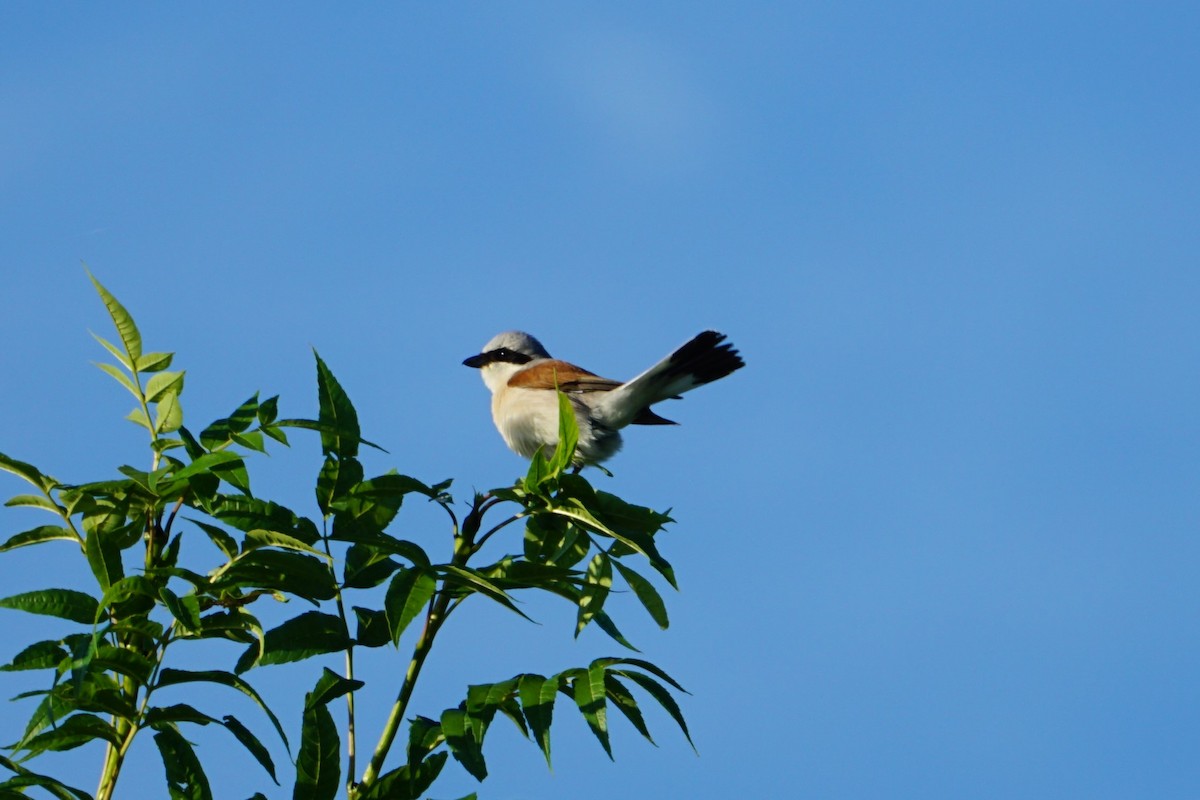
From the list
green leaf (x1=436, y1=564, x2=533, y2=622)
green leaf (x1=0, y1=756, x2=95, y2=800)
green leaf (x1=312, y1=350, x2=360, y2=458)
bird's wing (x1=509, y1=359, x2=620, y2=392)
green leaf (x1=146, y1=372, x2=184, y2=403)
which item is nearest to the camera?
green leaf (x1=0, y1=756, x2=95, y2=800)

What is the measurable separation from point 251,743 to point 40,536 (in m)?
0.70

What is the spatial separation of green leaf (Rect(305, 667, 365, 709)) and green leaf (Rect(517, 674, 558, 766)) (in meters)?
0.35

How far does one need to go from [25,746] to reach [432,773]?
811mm

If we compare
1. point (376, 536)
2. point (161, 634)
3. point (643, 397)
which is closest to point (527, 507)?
point (376, 536)

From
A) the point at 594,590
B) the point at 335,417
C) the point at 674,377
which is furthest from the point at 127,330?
the point at 674,377

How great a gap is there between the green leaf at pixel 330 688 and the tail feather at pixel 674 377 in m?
3.83

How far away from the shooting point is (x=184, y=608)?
246cm

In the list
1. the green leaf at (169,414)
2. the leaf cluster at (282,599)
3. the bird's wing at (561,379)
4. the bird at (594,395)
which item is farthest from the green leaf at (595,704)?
the bird's wing at (561,379)

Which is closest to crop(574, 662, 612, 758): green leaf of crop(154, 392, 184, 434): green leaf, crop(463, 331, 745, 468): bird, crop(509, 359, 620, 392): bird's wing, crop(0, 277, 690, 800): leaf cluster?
crop(0, 277, 690, 800): leaf cluster

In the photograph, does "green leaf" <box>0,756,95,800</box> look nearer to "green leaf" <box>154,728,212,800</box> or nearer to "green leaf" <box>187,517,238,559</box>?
"green leaf" <box>154,728,212,800</box>

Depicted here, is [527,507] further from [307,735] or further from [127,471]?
[127,471]

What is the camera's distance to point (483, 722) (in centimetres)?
257

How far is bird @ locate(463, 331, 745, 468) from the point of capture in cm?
636

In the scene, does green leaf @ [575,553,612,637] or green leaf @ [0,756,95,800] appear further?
green leaf @ [575,553,612,637]
